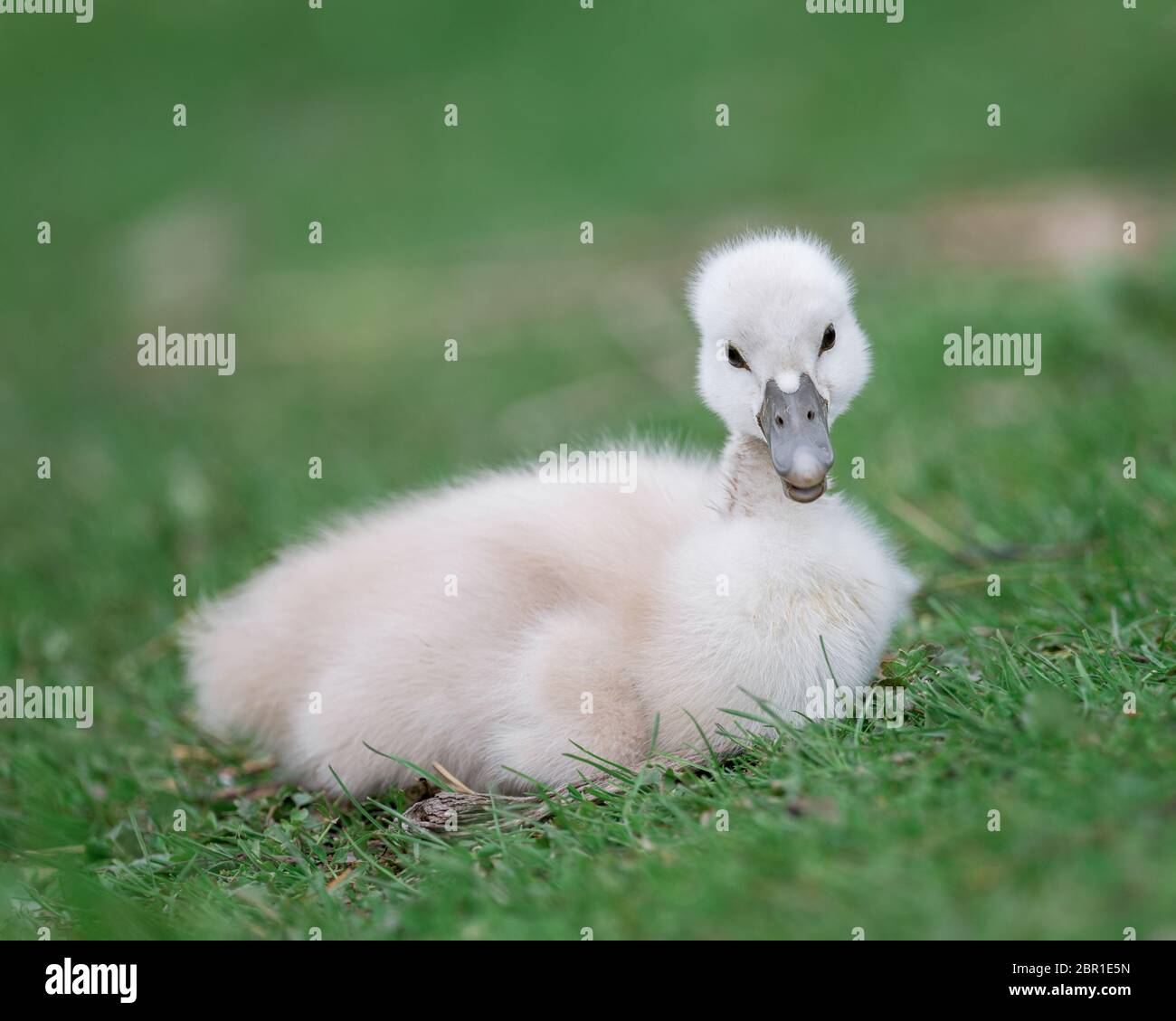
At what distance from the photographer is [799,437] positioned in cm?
296


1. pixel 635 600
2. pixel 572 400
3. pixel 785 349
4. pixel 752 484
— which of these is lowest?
pixel 635 600

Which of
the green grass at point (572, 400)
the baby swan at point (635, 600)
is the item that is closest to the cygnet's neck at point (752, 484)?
the baby swan at point (635, 600)

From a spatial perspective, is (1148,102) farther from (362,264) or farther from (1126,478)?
(1126,478)

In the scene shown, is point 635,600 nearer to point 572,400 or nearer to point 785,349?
point 785,349

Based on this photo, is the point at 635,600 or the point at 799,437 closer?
the point at 799,437

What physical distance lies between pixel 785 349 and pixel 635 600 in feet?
2.19

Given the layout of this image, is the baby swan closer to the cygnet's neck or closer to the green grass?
the cygnet's neck

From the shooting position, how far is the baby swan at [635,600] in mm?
3039

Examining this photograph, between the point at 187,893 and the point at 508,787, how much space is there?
75 centimetres

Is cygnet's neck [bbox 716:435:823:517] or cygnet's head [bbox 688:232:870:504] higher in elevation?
cygnet's head [bbox 688:232:870:504]

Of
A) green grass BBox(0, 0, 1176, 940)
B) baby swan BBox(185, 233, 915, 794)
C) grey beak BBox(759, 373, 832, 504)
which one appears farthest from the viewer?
baby swan BBox(185, 233, 915, 794)

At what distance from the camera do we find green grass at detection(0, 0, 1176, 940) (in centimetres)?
249

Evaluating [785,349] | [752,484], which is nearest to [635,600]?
[752,484]

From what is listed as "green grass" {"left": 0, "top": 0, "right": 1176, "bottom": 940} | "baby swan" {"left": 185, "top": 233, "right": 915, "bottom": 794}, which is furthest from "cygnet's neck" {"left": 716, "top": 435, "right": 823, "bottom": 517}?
"green grass" {"left": 0, "top": 0, "right": 1176, "bottom": 940}
